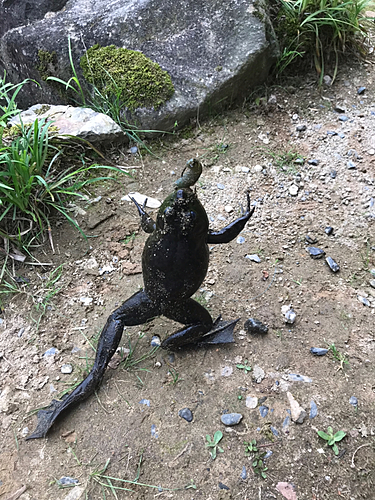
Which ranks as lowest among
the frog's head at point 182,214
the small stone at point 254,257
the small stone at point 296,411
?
the small stone at point 296,411

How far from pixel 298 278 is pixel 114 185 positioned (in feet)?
5.64

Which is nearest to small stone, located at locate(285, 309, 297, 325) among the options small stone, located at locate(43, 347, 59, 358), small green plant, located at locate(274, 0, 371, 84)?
small stone, located at locate(43, 347, 59, 358)

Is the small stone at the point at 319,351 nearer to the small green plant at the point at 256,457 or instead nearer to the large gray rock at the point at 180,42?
the small green plant at the point at 256,457

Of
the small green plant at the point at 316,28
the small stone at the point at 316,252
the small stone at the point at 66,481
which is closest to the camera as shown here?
the small stone at the point at 66,481

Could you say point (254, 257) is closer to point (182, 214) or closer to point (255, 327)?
point (255, 327)

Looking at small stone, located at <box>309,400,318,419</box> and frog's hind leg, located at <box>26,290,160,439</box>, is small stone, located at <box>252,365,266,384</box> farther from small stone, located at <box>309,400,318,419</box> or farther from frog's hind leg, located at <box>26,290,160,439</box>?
frog's hind leg, located at <box>26,290,160,439</box>

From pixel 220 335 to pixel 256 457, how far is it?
68 cm

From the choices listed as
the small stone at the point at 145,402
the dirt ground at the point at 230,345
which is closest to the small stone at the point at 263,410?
the dirt ground at the point at 230,345

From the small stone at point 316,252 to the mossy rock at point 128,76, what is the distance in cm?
187

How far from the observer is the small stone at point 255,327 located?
2.42 metres

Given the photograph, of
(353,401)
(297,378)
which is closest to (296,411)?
(297,378)

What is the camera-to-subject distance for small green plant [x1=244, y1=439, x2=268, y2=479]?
6.32ft

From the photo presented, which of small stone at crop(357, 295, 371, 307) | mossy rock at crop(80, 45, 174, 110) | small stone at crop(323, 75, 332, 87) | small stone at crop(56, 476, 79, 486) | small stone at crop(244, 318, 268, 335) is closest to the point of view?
small stone at crop(56, 476, 79, 486)

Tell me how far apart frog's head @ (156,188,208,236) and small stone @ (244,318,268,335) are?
812mm
